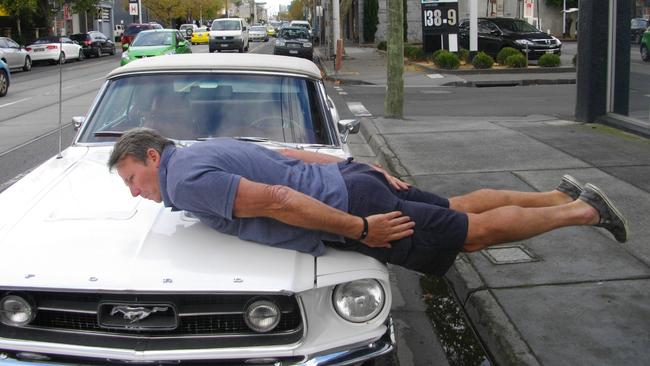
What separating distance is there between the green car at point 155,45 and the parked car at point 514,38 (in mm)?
11380

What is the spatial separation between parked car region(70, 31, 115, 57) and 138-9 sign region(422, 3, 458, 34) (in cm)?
2339

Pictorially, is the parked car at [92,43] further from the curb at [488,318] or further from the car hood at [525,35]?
the curb at [488,318]

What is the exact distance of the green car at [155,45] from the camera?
23.8 metres

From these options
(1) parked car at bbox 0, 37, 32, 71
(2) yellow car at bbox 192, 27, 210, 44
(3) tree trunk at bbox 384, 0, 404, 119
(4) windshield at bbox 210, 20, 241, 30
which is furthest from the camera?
(2) yellow car at bbox 192, 27, 210, 44

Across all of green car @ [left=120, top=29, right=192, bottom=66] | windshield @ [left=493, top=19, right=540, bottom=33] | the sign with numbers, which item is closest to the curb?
green car @ [left=120, top=29, right=192, bottom=66]

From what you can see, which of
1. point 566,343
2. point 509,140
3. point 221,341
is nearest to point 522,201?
point 566,343

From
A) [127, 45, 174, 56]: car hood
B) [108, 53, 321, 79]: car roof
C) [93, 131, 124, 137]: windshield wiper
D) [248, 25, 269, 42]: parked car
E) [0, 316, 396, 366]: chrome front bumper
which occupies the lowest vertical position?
[0, 316, 396, 366]: chrome front bumper

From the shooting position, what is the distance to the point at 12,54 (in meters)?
29.2

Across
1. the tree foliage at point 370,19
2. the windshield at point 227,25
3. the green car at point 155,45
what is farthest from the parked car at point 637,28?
the tree foliage at point 370,19

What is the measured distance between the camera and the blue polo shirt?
10.1 ft

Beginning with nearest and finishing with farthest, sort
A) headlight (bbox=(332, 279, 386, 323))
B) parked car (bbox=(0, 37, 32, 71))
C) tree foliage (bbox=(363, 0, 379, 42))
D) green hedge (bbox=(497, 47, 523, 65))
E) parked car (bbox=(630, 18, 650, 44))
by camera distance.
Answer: headlight (bbox=(332, 279, 386, 323)), parked car (bbox=(630, 18, 650, 44)), green hedge (bbox=(497, 47, 523, 65)), parked car (bbox=(0, 37, 32, 71)), tree foliage (bbox=(363, 0, 379, 42))

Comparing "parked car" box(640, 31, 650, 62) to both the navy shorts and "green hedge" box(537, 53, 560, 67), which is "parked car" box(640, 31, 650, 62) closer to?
the navy shorts

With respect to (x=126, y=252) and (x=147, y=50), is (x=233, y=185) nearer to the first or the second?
(x=126, y=252)

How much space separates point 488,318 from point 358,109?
12.1 m
